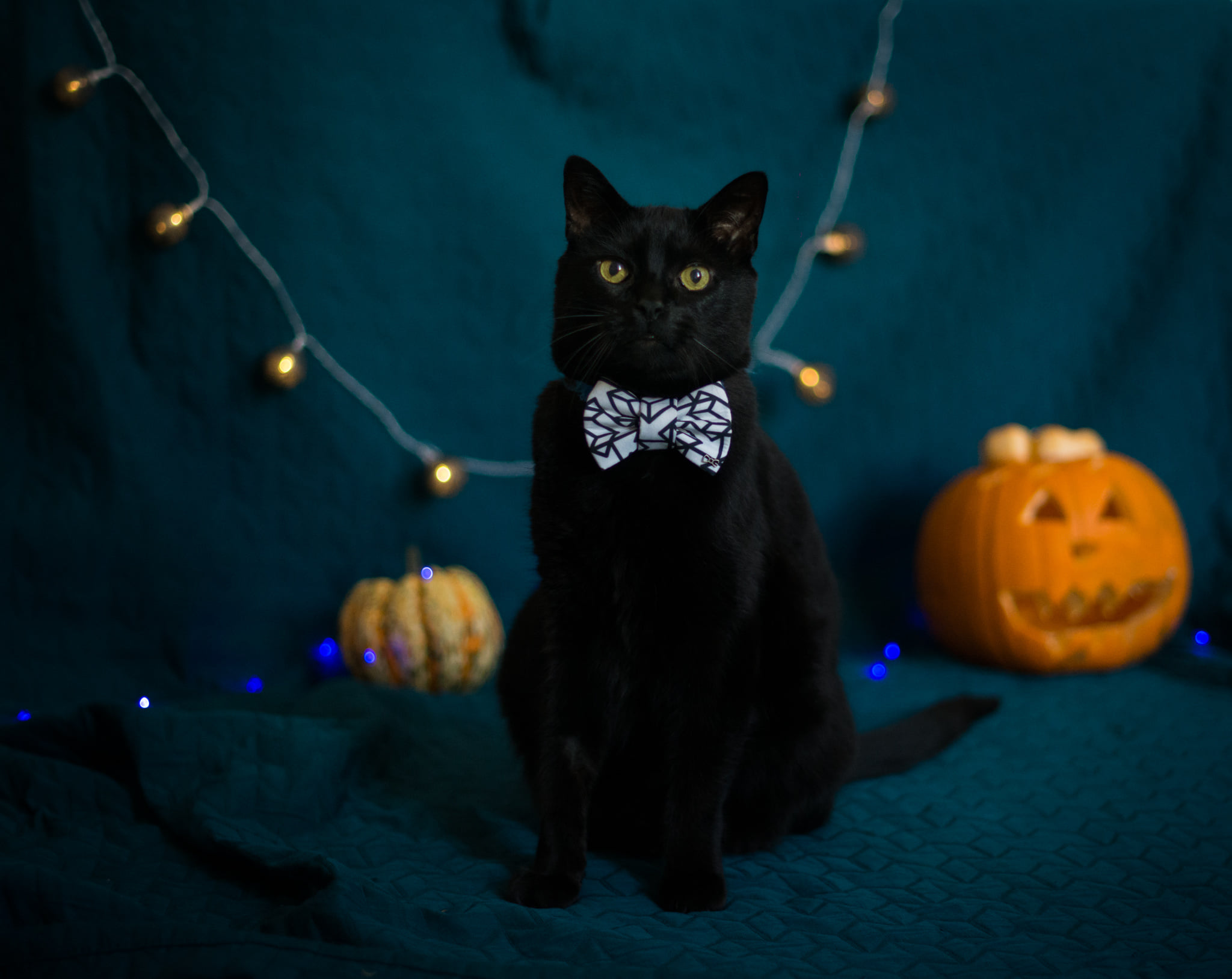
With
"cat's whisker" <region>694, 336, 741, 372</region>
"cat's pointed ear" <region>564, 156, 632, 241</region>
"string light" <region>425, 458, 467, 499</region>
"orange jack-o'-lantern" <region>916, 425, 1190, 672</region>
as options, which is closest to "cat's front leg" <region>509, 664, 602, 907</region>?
"cat's whisker" <region>694, 336, 741, 372</region>

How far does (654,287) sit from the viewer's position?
1016 mm

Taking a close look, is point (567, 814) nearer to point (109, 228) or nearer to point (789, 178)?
point (109, 228)

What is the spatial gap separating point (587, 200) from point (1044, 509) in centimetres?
130

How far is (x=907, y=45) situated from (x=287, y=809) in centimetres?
194

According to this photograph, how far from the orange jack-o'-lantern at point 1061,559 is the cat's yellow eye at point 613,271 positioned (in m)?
1.19

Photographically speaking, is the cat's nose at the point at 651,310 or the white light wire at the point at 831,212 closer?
the cat's nose at the point at 651,310

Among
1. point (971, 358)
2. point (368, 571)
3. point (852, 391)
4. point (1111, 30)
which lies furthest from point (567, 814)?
point (1111, 30)

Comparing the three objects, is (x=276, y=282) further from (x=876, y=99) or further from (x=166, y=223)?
(x=876, y=99)

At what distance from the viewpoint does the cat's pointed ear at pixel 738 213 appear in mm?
1070

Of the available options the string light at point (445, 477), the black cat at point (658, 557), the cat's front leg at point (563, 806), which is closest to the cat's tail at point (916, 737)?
the black cat at point (658, 557)

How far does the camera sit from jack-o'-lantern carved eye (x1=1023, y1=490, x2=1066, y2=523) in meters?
1.92

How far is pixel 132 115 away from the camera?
1728 millimetres

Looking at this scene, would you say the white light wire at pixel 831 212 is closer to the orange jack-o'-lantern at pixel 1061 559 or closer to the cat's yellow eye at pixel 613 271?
the orange jack-o'-lantern at pixel 1061 559

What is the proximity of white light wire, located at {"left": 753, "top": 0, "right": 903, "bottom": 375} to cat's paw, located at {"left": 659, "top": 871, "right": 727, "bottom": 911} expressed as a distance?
51.4 inches
